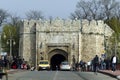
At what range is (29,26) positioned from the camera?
83812mm

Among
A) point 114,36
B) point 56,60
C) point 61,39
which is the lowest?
point 56,60

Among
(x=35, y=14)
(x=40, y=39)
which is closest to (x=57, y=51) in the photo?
(x=40, y=39)

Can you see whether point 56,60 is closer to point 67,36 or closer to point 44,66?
point 67,36

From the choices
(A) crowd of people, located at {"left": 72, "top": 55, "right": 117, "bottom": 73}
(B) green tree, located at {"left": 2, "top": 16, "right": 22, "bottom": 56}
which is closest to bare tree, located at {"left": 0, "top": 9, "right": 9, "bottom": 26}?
(B) green tree, located at {"left": 2, "top": 16, "right": 22, "bottom": 56}

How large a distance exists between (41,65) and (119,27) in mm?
33289

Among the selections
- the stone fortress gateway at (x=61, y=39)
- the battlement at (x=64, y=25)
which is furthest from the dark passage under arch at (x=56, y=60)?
the battlement at (x=64, y=25)

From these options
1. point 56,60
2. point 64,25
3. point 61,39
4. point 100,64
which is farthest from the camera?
point 56,60

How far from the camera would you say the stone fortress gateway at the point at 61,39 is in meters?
82.4

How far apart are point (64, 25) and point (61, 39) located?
8.17 feet

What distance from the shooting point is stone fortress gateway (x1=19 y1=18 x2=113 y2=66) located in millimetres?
82438

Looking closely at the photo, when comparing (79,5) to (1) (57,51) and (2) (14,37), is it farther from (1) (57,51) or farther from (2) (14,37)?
(1) (57,51)

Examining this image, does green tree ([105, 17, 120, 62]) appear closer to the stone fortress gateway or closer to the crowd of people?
the stone fortress gateway

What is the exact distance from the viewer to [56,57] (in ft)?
295

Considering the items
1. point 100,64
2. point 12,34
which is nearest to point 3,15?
point 12,34
